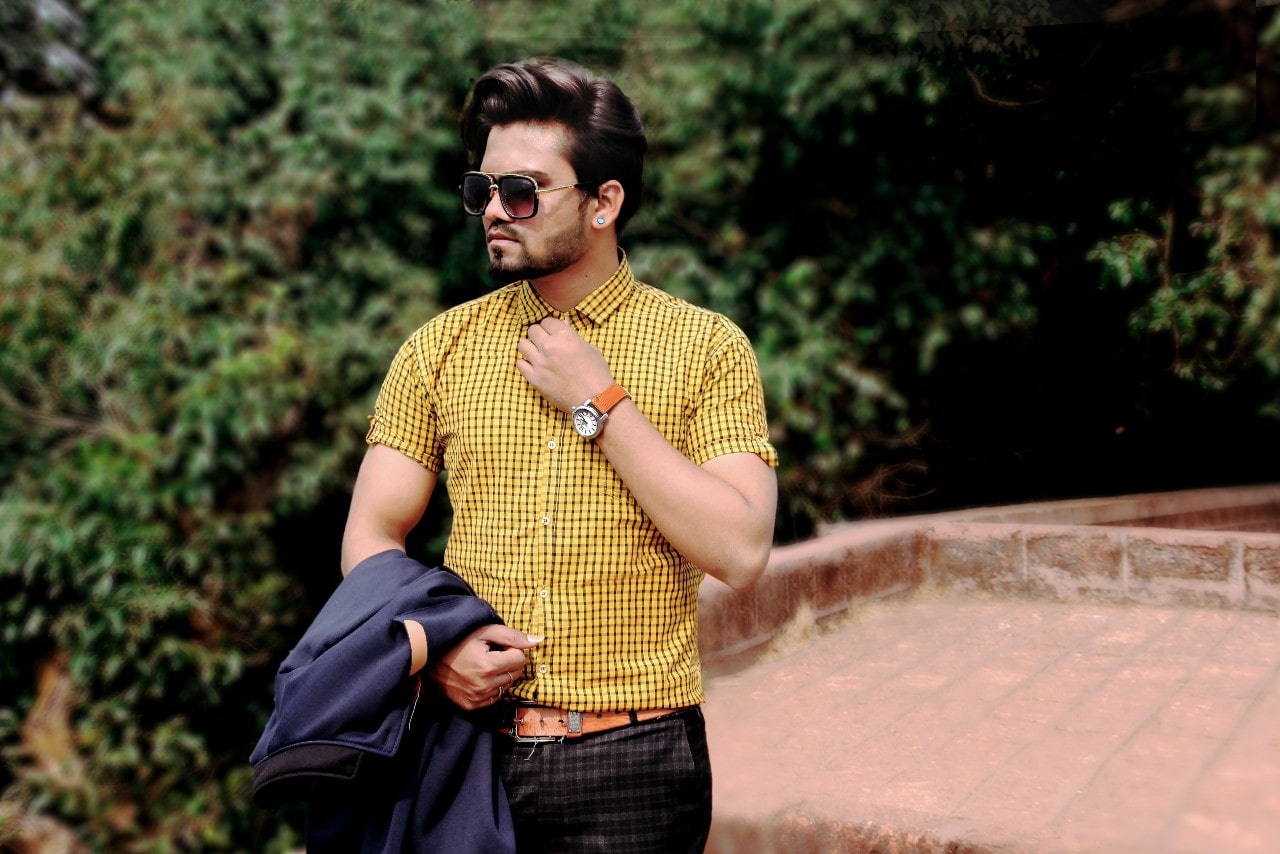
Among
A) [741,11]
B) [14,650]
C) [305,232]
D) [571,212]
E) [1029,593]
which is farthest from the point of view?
[305,232]

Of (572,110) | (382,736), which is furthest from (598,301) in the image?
(382,736)

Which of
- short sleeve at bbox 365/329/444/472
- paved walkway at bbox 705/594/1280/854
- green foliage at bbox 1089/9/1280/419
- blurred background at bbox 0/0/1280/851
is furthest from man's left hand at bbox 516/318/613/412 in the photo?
blurred background at bbox 0/0/1280/851

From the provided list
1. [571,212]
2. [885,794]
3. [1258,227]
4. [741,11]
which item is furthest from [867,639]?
[571,212]

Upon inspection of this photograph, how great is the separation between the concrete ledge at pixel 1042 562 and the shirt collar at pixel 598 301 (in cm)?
299

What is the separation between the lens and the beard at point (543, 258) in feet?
5.81

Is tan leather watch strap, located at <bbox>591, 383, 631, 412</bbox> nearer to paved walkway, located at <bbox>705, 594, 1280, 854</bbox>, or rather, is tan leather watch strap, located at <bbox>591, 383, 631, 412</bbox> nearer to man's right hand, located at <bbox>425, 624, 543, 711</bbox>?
man's right hand, located at <bbox>425, 624, 543, 711</bbox>

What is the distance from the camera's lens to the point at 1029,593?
5773 millimetres

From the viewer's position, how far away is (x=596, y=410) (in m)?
1.66

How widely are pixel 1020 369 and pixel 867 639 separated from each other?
84.8 inches

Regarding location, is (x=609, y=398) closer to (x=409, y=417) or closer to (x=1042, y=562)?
(x=409, y=417)

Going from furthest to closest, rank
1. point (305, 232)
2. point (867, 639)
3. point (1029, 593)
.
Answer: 1. point (305, 232)
2. point (1029, 593)
3. point (867, 639)

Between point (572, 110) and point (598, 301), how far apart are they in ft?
0.92

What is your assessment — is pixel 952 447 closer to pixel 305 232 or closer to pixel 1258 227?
pixel 1258 227

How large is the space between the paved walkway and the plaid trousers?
1.32 m
